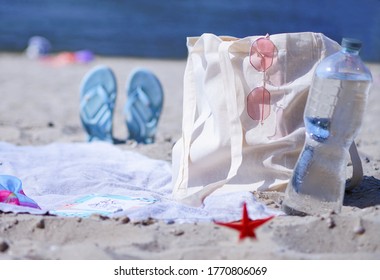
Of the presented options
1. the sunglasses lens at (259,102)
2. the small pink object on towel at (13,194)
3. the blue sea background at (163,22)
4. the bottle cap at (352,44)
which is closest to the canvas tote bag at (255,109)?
the sunglasses lens at (259,102)

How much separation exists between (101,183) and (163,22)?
10.1m

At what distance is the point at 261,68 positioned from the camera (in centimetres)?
258

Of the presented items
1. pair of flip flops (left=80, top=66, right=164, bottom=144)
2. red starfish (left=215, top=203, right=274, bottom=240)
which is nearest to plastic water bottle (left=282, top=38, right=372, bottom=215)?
red starfish (left=215, top=203, right=274, bottom=240)

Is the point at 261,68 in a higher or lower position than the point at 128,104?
higher

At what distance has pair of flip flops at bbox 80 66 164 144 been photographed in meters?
4.08

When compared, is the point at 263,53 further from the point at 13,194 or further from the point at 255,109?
the point at 13,194

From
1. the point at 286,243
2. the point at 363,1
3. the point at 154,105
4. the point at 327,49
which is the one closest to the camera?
the point at 286,243

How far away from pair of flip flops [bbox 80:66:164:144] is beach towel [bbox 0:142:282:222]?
1.15 ft

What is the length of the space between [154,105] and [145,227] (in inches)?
81.6

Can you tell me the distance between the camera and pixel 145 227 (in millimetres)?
2211

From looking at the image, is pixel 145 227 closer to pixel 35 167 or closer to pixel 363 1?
pixel 35 167

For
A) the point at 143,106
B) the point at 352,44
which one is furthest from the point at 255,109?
the point at 143,106

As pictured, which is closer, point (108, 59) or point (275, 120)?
point (275, 120)

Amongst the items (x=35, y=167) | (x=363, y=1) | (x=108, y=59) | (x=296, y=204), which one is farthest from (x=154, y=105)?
(x=363, y=1)
